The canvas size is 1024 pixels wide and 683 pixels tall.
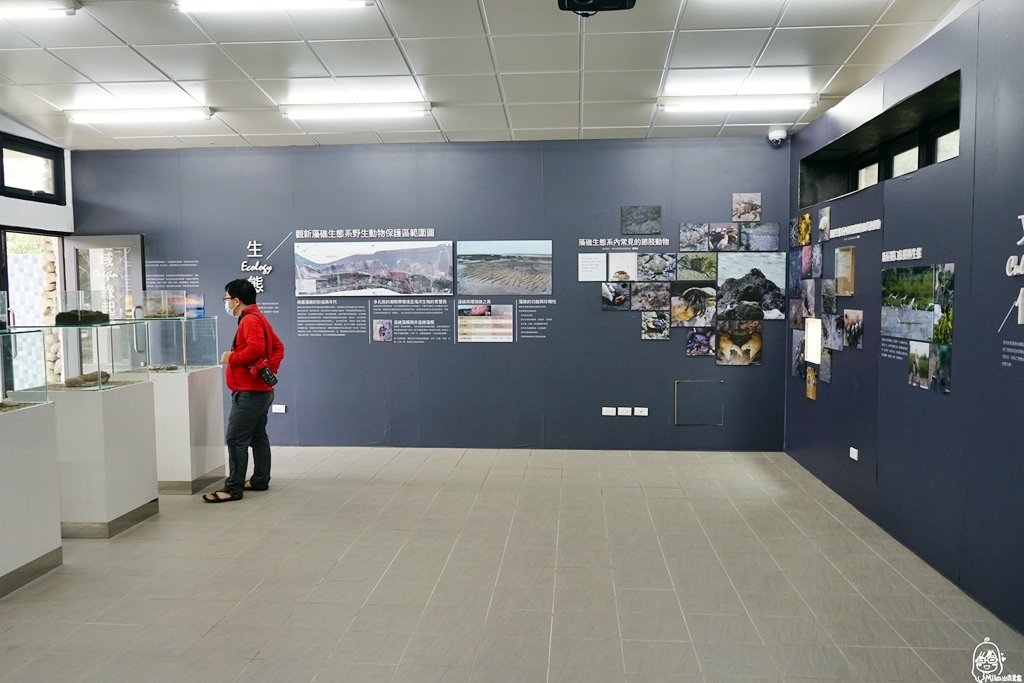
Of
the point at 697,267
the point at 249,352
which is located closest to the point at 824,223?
the point at 697,267

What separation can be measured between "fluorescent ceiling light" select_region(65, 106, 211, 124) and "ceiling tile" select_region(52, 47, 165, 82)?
0.74 metres

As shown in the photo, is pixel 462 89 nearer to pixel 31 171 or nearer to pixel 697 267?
pixel 697 267

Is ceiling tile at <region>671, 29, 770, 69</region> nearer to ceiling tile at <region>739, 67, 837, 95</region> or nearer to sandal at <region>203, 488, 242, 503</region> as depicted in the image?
ceiling tile at <region>739, 67, 837, 95</region>

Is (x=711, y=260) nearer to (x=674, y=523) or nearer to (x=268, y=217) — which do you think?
(x=674, y=523)

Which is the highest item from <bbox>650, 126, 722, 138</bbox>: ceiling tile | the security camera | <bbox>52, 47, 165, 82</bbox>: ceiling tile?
<bbox>52, 47, 165, 82</bbox>: ceiling tile

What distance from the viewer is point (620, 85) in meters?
5.45

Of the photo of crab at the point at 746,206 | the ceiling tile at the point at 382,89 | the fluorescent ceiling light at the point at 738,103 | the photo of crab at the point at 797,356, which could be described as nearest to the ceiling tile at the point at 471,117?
the ceiling tile at the point at 382,89

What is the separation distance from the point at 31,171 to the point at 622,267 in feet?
20.1

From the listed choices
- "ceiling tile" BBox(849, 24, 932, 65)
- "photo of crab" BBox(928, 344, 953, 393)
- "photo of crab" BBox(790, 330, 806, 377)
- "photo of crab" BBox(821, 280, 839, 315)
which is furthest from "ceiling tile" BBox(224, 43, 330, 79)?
"photo of crab" BBox(790, 330, 806, 377)

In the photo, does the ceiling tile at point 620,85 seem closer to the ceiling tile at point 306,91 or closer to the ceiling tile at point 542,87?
the ceiling tile at point 542,87

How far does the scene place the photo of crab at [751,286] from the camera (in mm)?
6805

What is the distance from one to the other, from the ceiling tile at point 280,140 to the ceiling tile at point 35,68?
5.87 ft

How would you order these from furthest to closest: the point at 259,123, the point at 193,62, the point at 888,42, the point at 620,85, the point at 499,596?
the point at 259,123 < the point at 620,85 < the point at 193,62 < the point at 888,42 < the point at 499,596

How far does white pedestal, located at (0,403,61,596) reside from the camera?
3.57 meters
